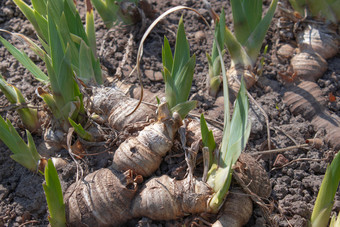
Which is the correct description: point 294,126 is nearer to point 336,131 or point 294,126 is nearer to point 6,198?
point 336,131

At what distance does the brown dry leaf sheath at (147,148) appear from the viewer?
131cm

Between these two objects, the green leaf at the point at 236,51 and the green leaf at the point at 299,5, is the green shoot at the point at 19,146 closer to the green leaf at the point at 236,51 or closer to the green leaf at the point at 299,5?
the green leaf at the point at 236,51

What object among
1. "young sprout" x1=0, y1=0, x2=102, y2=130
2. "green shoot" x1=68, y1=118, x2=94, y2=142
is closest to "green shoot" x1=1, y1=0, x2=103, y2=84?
"young sprout" x1=0, y1=0, x2=102, y2=130

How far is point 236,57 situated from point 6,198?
1164 mm

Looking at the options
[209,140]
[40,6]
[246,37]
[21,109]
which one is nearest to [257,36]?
[246,37]

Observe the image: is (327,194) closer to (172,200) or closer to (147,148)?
(172,200)

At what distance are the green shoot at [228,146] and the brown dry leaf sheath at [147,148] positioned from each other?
0.51 feet

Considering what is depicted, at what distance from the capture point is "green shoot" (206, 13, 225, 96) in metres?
1.53

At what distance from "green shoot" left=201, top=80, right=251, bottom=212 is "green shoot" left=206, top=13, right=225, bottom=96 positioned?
435 mm

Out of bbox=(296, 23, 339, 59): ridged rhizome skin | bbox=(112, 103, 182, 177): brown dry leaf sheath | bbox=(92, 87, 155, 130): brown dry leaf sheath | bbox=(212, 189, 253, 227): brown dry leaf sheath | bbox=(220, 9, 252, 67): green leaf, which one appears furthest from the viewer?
bbox=(296, 23, 339, 59): ridged rhizome skin

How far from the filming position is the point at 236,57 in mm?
1776

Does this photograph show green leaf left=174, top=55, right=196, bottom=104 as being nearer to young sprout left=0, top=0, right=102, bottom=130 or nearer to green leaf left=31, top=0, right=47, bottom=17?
young sprout left=0, top=0, right=102, bottom=130

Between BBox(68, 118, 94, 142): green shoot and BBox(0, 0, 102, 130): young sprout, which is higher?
BBox(0, 0, 102, 130): young sprout

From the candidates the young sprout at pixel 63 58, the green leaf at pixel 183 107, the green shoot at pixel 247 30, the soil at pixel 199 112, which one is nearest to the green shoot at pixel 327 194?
the soil at pixel 199 112
